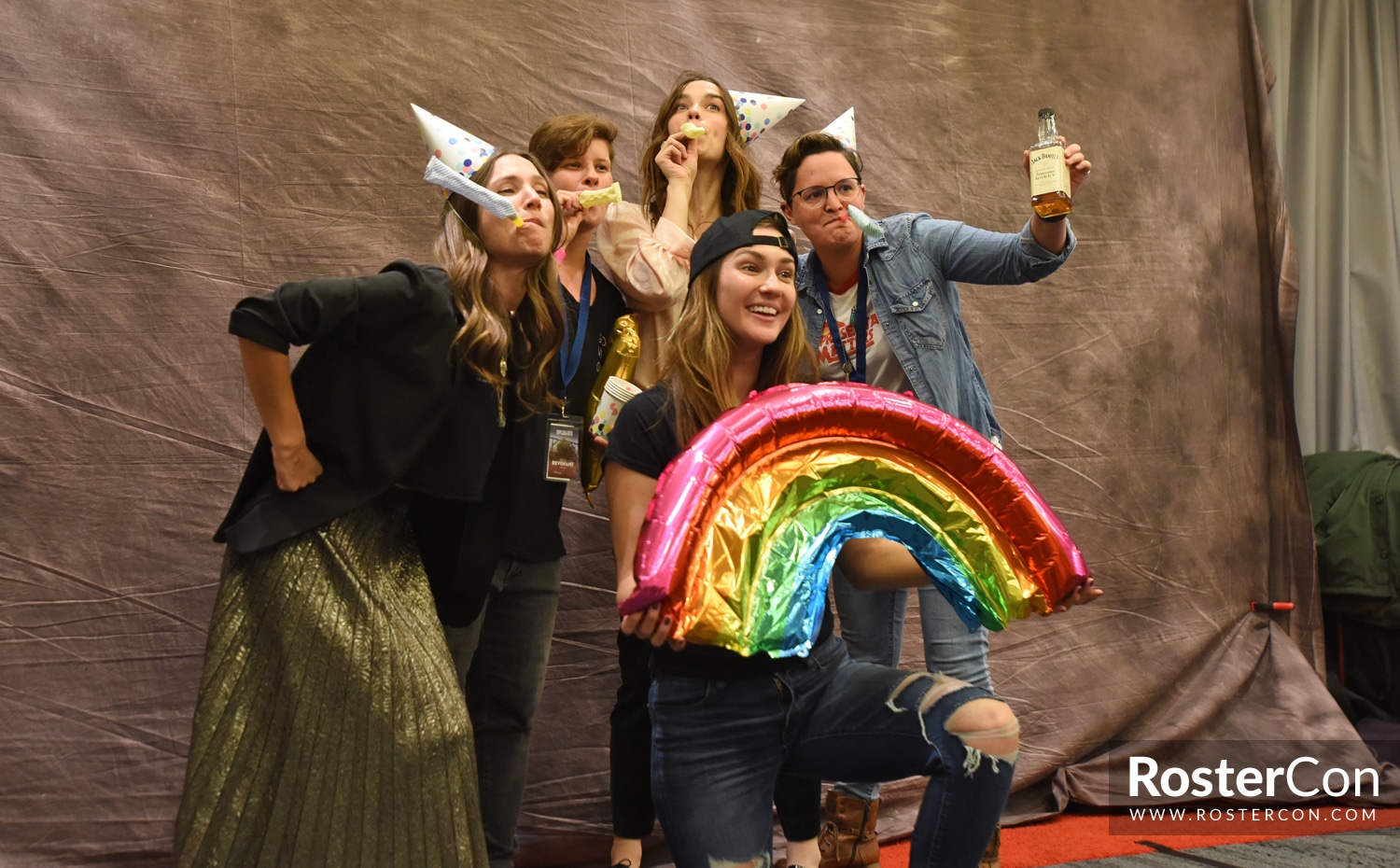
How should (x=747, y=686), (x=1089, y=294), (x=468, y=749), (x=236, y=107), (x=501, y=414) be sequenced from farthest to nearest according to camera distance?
1. (x=1089, y=294)
2. (x=236, y=107)
3. (x=501, y=414)
4. (x=468, y=749)
5. (x=747, y=686)

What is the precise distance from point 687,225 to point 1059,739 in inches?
74.5

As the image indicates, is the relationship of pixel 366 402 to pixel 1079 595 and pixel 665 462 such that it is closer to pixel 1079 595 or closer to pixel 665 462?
pixel 665 462

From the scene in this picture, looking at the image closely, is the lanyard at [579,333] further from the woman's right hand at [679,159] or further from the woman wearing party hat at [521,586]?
the woman's right hand at [679,159]

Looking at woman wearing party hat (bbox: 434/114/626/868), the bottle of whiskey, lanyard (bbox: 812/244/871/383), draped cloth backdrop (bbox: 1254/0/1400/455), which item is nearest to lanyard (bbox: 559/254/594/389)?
woman wearing party hat (bbox: 434/114/626/868)

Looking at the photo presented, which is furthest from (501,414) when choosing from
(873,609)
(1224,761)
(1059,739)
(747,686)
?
(1224,761)

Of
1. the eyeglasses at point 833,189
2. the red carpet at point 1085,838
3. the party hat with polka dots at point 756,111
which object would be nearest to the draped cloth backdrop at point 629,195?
the red carpet at point 1085,838

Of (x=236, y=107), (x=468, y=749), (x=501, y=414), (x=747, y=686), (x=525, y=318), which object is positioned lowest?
(x=468, y=749)

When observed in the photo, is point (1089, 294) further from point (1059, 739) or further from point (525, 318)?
point (525, 318)

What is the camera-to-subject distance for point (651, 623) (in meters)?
1.34

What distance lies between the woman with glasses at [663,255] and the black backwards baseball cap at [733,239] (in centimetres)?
29

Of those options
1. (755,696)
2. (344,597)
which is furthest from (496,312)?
(755,696)

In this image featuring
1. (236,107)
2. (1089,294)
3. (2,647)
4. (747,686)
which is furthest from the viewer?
(1089,294)

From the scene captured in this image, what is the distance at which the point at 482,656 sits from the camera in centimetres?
209

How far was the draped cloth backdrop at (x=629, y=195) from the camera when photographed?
2.32m
